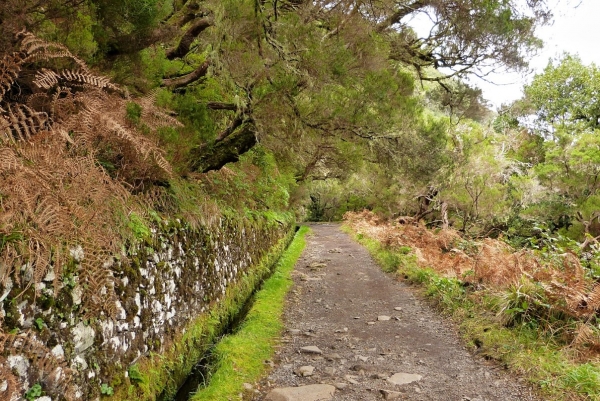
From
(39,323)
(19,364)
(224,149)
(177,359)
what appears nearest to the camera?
(19,364)

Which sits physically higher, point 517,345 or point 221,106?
point 221,106

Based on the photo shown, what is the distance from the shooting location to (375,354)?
5.13 m

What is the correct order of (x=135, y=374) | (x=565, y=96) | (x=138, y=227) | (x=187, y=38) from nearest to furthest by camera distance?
1. (x=135, y=374)
2. (x=138, y=227)
3. (x=187, y=38)
4. (x=565, y=96)

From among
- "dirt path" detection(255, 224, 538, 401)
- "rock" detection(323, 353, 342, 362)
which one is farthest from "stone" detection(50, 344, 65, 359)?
"rock" detection(323, 353, 342, 362)

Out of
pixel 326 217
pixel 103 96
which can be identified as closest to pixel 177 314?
pixel 103 96

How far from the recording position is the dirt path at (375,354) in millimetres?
4102

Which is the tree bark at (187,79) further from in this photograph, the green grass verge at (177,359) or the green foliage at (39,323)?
the green foliage at (39,323)

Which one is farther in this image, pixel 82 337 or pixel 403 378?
pixel 403 378

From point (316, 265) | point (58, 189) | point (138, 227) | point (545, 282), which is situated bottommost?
point (316, 265)

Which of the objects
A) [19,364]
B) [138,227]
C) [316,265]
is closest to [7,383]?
[19,364]

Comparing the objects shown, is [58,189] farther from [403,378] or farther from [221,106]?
[403,378]

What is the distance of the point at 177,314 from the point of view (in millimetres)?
Answer: 4844

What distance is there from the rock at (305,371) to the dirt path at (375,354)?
0.01m

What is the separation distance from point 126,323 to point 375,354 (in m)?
3.07
